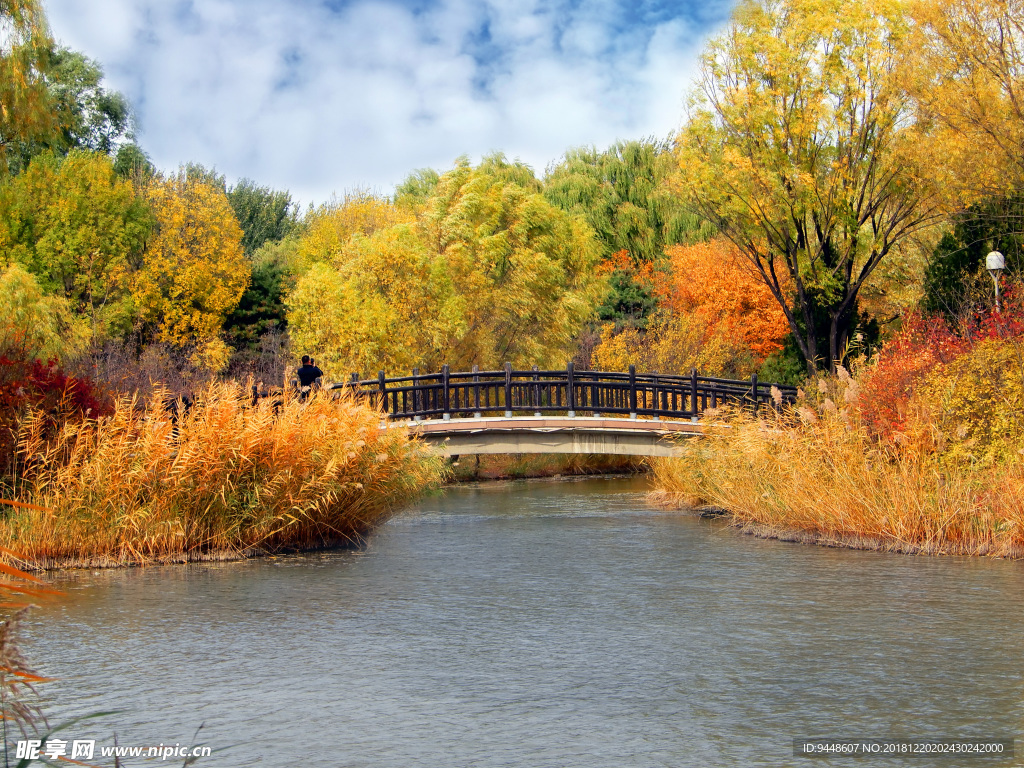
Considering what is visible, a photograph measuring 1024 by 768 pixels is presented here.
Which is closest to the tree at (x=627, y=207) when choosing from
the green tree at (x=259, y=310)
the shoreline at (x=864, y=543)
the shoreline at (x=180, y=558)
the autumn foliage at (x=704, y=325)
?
the autumn foliage at (x=704, y=325)

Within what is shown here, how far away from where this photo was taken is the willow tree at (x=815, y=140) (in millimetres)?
26922

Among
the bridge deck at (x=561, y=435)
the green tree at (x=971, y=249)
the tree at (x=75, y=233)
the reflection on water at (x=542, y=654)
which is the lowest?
the reflection on water at (x=542, y=654)

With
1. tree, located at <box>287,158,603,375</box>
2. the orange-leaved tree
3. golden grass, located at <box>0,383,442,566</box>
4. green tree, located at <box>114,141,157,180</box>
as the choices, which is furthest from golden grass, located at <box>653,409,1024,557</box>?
green tree, located at <box>114,141,157,180</box>

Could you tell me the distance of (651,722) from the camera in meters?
7.53

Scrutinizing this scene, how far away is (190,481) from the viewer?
47.2ft

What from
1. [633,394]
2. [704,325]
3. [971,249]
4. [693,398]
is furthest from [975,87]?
[704,325]

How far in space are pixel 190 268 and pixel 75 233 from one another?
371 centimetres

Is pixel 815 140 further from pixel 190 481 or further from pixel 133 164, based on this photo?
pixel 133 164

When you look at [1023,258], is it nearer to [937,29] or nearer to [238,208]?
[937,29]

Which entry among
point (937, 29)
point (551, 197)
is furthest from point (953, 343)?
point (551, 197)

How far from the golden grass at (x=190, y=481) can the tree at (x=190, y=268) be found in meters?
23.4

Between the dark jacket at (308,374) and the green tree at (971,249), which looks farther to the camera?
the green tree at (971,249)

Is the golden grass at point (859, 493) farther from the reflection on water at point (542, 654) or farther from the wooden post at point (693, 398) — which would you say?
the wooden post at point (693, 398)

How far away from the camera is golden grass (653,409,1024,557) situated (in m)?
14.4
